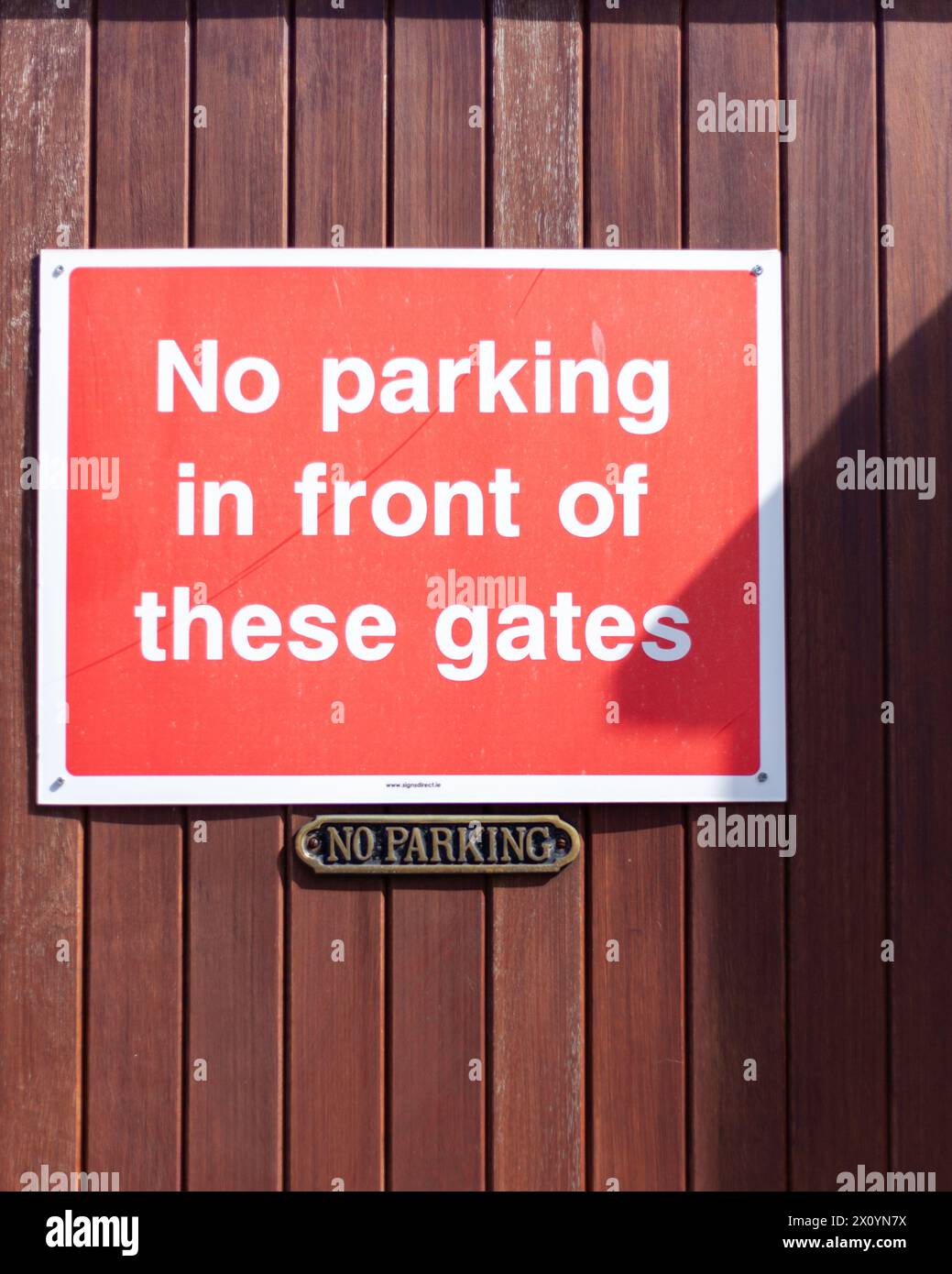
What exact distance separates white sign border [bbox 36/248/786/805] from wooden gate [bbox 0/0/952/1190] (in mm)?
36

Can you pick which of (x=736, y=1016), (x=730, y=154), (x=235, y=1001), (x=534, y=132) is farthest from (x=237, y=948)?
(x=730, y=154)

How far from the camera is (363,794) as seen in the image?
155 cm

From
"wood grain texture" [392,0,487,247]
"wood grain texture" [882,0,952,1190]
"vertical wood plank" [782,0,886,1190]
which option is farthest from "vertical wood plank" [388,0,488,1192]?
"wood grain texture" [882,0,952,1190]

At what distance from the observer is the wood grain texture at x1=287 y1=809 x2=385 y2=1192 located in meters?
1.56

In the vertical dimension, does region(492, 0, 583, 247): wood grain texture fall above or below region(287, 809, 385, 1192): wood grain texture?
above

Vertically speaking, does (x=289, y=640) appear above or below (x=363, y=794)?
above

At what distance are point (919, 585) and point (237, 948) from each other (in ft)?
4.18

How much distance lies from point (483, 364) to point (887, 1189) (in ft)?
4.95

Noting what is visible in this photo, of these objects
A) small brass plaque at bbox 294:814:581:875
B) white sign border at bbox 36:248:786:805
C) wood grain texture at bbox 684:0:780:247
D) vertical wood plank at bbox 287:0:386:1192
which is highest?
wood grain texture at bbox 684:0:780:247

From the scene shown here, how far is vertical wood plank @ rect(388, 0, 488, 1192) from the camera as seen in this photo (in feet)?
5.11

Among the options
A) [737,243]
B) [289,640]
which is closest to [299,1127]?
[289,640]

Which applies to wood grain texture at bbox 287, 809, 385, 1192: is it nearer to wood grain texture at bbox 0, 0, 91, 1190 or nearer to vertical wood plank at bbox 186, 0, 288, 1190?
vertical wood plank at bbox 186, 0, 288, 1190

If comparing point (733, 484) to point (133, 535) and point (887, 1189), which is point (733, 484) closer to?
point (133, 535)

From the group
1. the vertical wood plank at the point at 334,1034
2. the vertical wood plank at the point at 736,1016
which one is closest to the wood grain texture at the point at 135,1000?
the vertical wood plank at the point at 334,1034
